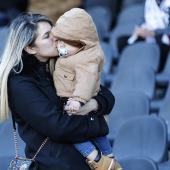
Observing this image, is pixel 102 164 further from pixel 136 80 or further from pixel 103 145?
pixel 136 80

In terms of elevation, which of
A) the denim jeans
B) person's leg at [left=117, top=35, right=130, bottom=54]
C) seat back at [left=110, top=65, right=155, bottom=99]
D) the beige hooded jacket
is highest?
the beige hooded jacket

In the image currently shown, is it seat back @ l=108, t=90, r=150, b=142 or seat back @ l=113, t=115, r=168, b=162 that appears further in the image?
seat back @ l=108, t=90, r=150, b=142

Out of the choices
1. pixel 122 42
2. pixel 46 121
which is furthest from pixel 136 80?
pixel 46 121

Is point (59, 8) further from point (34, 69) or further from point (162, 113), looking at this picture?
point (34, 69)

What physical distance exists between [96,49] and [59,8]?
5.05 m

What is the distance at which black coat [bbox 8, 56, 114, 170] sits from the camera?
7.87 ft

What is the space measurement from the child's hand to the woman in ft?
0.08

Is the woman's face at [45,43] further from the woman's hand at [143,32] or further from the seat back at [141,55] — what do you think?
the woman's hand at [143,32]

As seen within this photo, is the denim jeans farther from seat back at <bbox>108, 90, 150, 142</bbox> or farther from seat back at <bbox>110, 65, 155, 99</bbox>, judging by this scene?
seat back at <bbox>110, 65, 155, 99</bbox>

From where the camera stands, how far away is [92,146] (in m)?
2.50

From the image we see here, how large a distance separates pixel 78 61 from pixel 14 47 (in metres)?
0.26

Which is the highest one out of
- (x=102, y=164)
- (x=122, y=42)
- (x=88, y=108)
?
(x=88, y=108)

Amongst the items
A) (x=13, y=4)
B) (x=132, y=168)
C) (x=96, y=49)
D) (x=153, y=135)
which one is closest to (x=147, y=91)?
(x=153, y=135)

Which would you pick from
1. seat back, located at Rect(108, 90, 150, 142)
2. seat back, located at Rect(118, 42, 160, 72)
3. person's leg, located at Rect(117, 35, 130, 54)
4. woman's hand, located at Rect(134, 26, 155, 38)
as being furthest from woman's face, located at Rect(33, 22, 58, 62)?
person's leg, located at Rect(117, 35, 130, 54)
